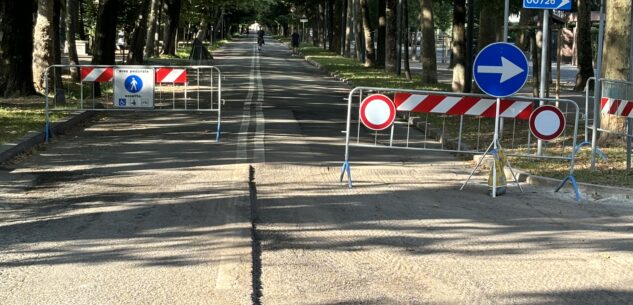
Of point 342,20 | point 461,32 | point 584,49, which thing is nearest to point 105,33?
point 461,32

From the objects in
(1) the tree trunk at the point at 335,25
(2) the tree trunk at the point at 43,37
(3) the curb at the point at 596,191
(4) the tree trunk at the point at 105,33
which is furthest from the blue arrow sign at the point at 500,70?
(1) the tree trunk at the point at 335,25

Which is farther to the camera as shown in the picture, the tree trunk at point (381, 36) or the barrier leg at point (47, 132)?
the tree trunk at point (381, 36)

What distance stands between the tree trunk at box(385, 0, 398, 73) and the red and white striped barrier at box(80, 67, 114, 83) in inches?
877

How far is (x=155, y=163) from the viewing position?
450 inches

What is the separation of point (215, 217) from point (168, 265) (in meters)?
1.69

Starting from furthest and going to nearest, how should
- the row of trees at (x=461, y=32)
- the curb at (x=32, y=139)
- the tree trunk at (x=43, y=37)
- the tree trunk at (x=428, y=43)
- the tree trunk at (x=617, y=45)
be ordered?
the tree trunk at (x=428, y=43) < the tree trunk at (x=43, y=37) < the row of trees at (x=461, y=32) < the tree trunk at (x=617, y=45) < the curb at (x=32, y=139)

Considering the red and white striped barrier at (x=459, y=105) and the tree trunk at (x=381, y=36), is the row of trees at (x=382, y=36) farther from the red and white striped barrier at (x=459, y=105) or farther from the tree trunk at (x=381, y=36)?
the red and white striped barrier at (x=459, y=105)

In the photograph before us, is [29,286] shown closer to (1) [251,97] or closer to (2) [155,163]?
(2) [155,163]

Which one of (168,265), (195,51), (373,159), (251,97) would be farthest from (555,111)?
(195,51)

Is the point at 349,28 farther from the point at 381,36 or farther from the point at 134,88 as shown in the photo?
the point at 134,88

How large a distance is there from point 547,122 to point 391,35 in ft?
85.9

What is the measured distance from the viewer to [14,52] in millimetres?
19406

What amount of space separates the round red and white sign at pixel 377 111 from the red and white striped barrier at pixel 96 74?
5580 mm

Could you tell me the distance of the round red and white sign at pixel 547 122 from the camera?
10.5 metres
